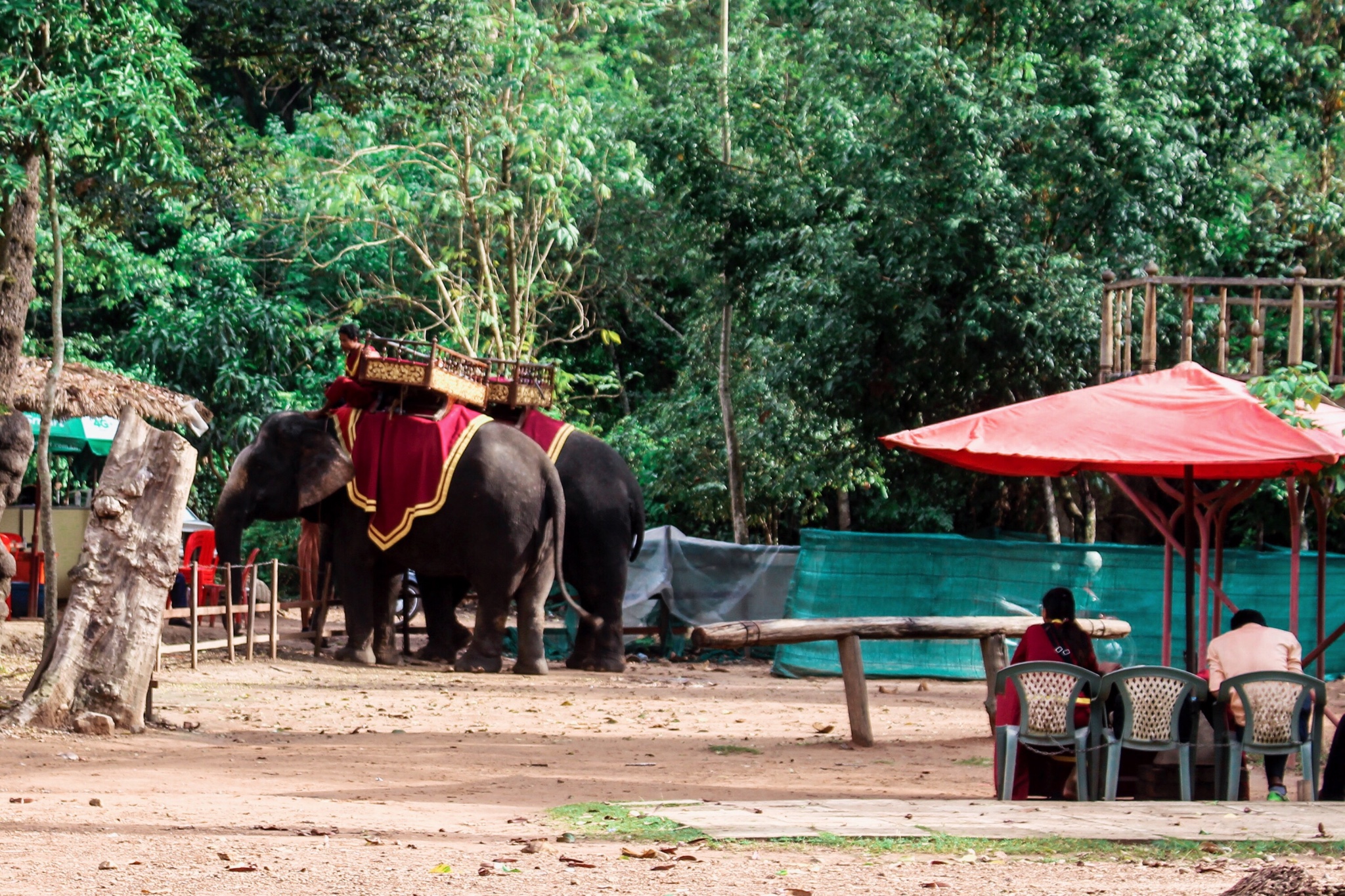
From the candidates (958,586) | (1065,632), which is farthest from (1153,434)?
(958,586)

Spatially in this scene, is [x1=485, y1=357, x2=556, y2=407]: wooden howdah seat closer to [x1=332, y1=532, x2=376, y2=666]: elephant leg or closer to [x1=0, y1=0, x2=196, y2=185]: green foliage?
[x1=332, y1=532, x2=376, y2=666]: elephant leg

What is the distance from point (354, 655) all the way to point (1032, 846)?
31.3 ft

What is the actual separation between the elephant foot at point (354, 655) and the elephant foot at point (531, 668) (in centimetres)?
132

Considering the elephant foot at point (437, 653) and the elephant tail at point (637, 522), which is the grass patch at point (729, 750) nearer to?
the elephant tail at point (637, 522)

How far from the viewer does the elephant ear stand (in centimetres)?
1480

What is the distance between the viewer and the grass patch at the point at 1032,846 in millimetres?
6340

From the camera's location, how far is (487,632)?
1495cm

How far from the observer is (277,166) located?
61.1ft

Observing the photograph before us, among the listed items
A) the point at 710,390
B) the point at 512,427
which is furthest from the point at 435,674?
the point at 710,390

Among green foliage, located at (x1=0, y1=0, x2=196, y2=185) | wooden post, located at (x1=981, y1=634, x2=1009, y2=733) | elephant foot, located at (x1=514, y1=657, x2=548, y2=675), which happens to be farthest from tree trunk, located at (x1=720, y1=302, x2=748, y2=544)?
green foliage, located at (x1=0, y1=0, x2=196, y2=185)

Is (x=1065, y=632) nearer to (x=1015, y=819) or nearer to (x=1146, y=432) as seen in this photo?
(x=1146, y=432)

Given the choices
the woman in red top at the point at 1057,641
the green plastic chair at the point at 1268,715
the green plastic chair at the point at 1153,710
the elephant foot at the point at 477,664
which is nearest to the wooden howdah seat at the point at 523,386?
the elephant foot at the point at 477,664

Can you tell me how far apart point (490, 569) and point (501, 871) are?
29.5 feet

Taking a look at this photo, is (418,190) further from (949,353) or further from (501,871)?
(501,871)
